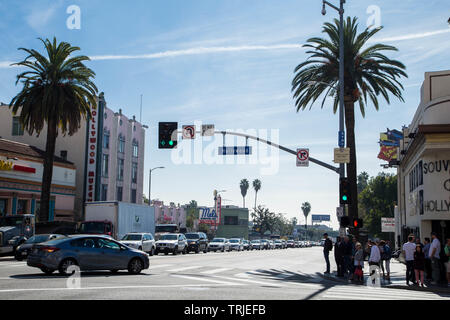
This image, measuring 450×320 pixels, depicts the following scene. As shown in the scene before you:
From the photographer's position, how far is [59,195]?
48.7m

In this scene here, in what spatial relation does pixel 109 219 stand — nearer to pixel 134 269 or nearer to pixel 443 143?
pixel 134 269

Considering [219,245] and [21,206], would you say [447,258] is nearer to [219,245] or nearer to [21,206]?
[21,206]

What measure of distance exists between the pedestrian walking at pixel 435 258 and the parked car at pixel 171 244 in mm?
23189

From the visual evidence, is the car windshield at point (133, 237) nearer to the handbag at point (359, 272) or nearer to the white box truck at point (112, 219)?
the white box truck at point (112, 219)

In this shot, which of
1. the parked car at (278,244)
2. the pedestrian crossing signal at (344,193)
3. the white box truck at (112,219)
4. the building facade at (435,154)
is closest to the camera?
the building facade at (435,154)

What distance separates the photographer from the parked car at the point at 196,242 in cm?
4828

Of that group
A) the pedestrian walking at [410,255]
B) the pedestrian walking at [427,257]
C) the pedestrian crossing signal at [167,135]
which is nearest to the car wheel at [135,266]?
the pedestrian crossing signal at [167,135]

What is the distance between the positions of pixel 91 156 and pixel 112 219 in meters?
19.8

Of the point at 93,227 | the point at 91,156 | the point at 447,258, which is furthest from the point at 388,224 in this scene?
the point at 91,156

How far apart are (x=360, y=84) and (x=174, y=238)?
1992 centimetres

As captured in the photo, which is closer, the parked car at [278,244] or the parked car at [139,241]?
the parked car at [139,241]
